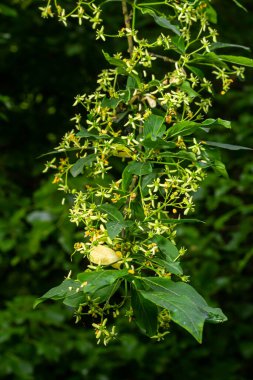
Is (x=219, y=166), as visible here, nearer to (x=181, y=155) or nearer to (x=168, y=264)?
(x=181, y=155)

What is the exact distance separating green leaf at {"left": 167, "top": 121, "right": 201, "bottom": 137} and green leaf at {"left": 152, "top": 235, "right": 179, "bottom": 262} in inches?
6.8

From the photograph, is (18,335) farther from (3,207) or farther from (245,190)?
(245,190)

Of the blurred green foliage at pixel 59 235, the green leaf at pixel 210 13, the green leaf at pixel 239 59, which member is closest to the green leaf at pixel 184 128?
the green leaf at pixel 239 59

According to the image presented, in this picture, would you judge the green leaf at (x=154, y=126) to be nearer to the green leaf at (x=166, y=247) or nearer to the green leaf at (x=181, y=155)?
the green leaf at (x=181, y=155)

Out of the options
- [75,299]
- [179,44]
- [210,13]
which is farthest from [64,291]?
[210,13]

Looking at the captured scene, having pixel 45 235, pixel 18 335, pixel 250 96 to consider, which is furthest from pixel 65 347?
pixel 250 96

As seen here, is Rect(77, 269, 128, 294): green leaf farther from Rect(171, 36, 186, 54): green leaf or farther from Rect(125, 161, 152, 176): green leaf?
Rect(171, 36, 186, 54): green leaf

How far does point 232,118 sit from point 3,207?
148 centimetres

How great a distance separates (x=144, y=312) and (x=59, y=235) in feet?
6.33

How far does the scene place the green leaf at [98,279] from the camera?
3.11 feet

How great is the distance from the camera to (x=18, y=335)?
3018 millimetres

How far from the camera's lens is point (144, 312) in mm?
1030

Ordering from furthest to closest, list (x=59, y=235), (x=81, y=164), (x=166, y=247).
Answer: (x=59, y=235) < (x=81, y=164) < (x=166, y=247)

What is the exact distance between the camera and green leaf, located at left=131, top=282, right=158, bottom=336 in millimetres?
1024
